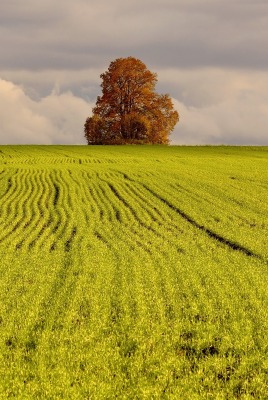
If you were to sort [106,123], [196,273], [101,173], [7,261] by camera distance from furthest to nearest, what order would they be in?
[106,123] → [101,173] → [7,261] → [196,273]

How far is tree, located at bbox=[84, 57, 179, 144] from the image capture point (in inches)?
4016

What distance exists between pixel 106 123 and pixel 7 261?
82.7 meters

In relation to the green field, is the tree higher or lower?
higher

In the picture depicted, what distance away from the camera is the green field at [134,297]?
1209 cm

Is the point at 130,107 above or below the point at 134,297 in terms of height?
above

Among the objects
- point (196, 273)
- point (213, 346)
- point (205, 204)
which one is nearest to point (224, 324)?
point (213, 346)

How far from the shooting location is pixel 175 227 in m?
29.8

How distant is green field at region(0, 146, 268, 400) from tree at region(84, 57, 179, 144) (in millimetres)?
63772

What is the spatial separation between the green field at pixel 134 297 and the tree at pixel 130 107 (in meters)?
63.8

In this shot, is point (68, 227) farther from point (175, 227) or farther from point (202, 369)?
point (202, 369)

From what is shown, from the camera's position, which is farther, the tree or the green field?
the tree

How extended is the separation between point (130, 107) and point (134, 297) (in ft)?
289

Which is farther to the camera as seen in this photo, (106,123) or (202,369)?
(106,123)

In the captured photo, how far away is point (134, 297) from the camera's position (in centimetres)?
1731
